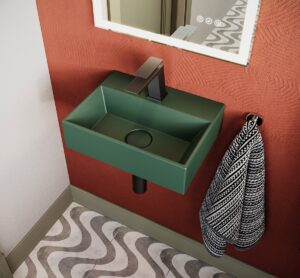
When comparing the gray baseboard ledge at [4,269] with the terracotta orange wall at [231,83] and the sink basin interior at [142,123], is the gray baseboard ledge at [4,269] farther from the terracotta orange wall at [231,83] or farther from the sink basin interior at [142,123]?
the sink basin interior at [142,123]

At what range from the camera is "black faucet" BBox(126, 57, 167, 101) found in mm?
1331

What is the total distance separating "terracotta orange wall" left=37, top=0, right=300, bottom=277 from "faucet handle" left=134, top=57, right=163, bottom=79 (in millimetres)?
70

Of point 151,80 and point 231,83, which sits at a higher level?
point 231,83

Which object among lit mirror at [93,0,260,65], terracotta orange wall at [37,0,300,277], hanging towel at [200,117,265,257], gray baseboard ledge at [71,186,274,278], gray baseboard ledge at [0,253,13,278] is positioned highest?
lit mirror at [93,0,260,65]

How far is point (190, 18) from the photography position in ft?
4.58

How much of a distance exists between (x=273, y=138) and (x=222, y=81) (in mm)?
288

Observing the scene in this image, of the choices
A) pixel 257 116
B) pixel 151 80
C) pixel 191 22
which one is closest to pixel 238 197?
pixel 257 116

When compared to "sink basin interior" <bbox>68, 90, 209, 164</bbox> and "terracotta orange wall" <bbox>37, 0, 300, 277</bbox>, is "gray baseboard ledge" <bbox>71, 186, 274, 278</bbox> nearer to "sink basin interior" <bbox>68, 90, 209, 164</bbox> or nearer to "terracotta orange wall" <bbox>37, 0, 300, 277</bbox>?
"terracotta orange wall" <bbox>37, 0, 300, 277</bbox>

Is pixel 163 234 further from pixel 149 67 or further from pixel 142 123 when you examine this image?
pixel 149 67

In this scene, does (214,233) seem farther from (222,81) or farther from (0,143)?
(0,143)

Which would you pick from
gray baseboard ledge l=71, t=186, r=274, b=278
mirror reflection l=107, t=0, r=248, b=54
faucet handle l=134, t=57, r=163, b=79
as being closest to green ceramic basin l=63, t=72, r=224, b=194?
faucet handle l=134, t=57, r=163, b=79

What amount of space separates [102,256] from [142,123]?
0.91m

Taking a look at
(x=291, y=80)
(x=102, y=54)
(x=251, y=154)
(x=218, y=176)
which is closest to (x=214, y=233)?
(x=218, y=176)

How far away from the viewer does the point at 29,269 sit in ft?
6.93
